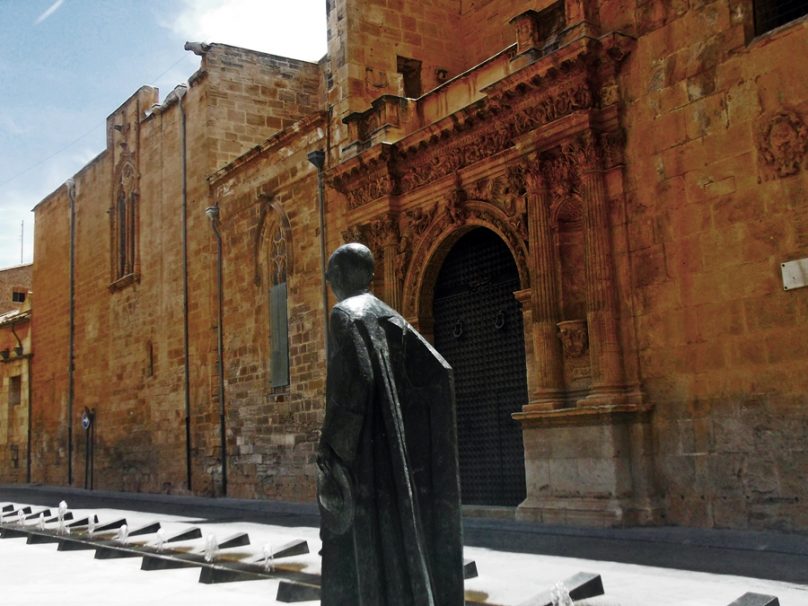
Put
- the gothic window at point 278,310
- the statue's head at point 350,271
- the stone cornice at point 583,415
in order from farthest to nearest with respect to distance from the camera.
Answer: the gothic window at point 278,310
the stone cornice at point 583,415
the statue's head at point 350,271

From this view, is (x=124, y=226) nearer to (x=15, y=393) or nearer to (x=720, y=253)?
(x=15, y=393)

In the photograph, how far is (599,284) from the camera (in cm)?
1018

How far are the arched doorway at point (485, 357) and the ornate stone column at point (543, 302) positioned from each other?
1162mm

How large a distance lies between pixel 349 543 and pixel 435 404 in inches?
26.6

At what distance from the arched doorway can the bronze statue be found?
8.29 metres

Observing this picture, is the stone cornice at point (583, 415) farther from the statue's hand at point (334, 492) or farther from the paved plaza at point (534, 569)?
the statue's hand at point (334, 492)

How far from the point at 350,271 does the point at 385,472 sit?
90cm

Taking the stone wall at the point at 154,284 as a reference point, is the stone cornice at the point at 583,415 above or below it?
below

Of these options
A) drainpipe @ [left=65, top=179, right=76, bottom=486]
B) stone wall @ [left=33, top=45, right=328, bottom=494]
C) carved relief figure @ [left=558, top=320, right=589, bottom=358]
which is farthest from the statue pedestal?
drainpipe @ [left=65, top=179, right=76, bottom=486]

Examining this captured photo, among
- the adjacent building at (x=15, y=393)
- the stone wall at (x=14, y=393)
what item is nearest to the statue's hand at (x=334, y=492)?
the adjacent building at (x=15, y=393)

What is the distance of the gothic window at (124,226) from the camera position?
24141 mm

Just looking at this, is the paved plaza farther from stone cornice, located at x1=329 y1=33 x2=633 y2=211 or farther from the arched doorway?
stone cornice, located at x1=329 y1=33 x2=633 y2=211

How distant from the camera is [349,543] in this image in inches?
147

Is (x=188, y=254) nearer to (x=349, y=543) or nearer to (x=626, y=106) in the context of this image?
(x=626, y=106)
